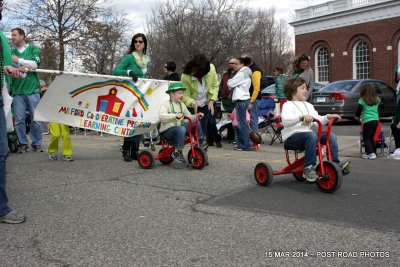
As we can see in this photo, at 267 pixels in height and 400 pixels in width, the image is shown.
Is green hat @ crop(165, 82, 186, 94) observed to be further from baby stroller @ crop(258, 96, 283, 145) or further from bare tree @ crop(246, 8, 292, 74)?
bare tree @ crop(246, 8, 292, 74)

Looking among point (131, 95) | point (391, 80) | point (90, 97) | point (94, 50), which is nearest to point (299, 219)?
point (131, 95)

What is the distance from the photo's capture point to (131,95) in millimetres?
7957

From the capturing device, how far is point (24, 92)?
9195 mm

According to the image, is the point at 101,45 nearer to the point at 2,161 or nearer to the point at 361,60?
the point at 361,60

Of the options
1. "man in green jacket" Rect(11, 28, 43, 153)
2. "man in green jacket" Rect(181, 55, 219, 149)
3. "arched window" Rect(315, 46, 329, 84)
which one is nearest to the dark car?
"man in green jacket" Rect(181, 55, 219, 149)

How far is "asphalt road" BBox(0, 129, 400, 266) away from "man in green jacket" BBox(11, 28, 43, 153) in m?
2.00

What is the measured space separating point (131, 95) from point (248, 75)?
9.54 feet

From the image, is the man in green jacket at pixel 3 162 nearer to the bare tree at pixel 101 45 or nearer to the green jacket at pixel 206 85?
the green jacket at pixel 206 85

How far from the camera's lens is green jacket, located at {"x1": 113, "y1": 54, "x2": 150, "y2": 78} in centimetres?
817

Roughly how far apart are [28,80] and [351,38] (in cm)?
2879

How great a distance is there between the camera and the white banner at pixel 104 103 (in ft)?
25.9

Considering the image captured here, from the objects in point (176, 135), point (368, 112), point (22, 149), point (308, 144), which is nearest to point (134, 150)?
point (176, 135)

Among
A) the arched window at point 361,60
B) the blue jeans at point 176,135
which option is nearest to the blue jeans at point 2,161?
the blue jeans at point 176,135

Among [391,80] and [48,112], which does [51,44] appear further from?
[48,112]
